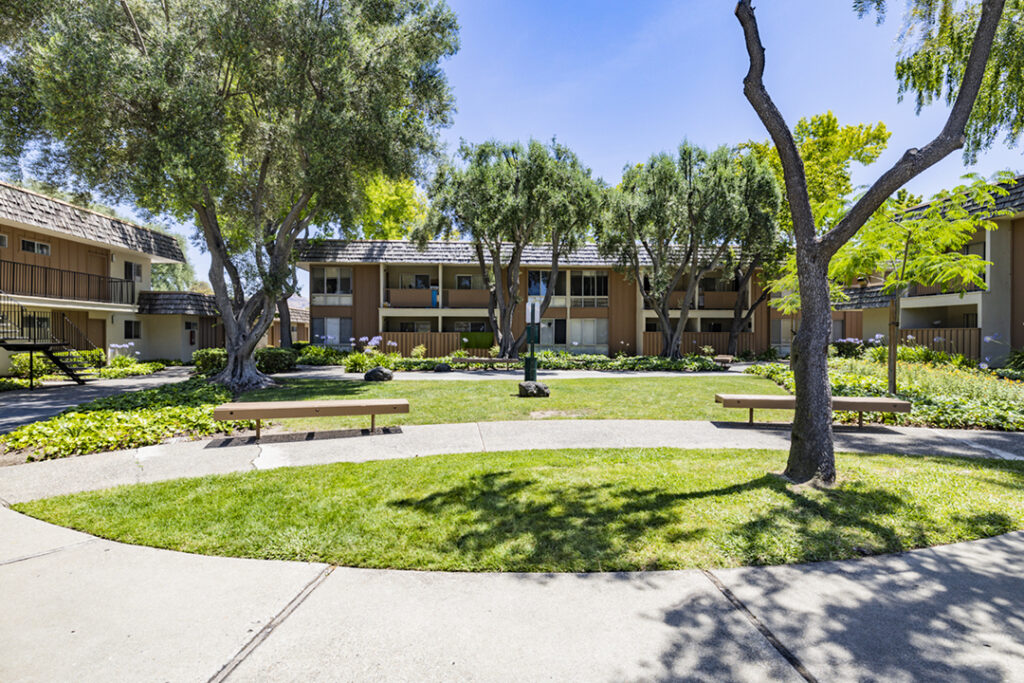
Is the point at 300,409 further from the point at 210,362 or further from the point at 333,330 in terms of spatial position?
the point at 333,330

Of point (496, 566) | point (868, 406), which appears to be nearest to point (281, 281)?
point (496, 566)

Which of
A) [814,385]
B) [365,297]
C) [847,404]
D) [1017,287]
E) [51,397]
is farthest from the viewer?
[365,297]

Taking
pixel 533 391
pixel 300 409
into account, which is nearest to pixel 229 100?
pixel 300 409

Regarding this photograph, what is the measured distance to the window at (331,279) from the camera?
31.2 meters

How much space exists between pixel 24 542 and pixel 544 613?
4395 mm

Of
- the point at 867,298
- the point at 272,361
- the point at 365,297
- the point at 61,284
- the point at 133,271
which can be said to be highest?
the point at 133,271

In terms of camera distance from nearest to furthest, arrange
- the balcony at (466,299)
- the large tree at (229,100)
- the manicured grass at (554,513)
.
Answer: the manicured grass at (554,513), the large tree at (229,100), the balcony at (466,299)

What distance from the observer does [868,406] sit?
856 centimetres

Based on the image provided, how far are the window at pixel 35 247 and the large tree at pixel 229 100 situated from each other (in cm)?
821

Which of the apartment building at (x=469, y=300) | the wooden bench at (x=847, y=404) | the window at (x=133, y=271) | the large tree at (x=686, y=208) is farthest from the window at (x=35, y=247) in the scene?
the wooden bench at (x=847, y=404)

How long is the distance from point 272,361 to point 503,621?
1970 centimetres

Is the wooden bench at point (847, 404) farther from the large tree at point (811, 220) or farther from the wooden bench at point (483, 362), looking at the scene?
the wooden bench at point (483, 362)

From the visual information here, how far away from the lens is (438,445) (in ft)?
24.7

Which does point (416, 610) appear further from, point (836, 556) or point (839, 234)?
point (839, 234)
